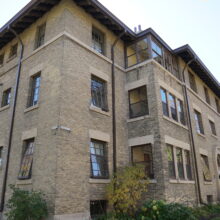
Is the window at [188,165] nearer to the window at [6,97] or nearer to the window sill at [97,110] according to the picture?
the window sill at [97,110]

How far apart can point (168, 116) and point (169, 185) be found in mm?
3929

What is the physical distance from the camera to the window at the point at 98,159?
10461mm

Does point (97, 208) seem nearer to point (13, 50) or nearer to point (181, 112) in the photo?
point (181, 112)

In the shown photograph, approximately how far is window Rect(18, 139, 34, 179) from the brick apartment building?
0.16ft

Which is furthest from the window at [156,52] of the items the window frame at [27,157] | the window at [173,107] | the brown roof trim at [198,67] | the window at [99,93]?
the window frame at [27,157]

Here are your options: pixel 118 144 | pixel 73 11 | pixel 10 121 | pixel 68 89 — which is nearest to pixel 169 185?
pixel 118 144

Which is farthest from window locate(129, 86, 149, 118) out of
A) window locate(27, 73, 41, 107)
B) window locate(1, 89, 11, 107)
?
window locate(1, 89, 11, 107)

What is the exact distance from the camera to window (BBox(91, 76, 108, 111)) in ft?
38.8

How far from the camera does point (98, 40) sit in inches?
528

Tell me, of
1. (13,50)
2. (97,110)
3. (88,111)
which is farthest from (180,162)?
(13,50)

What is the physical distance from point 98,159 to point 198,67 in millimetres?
11986

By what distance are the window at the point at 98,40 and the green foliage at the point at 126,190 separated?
22.9ft

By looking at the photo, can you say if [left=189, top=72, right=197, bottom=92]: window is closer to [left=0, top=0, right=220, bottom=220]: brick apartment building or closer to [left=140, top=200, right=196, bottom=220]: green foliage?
[left=0, top=0, right=220, bottom=220]: brick apartment building

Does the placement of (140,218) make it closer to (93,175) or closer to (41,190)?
(93,175)
